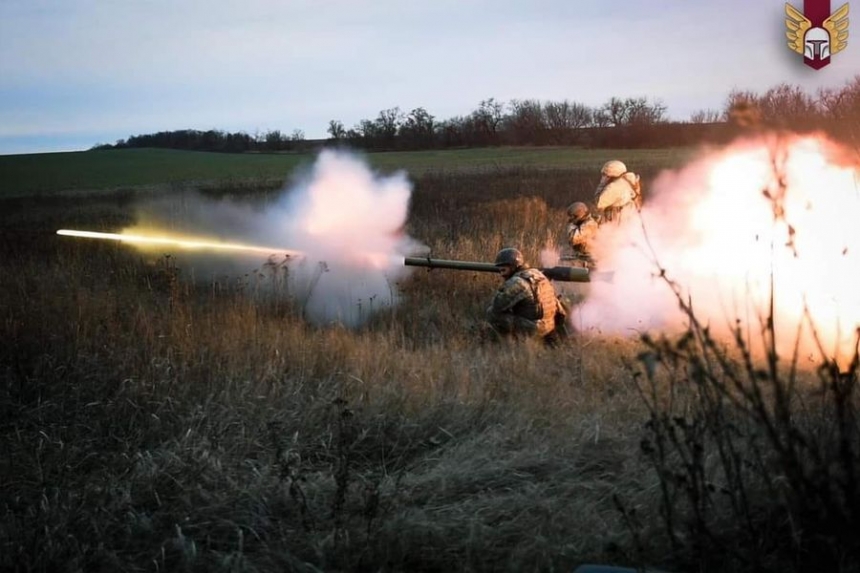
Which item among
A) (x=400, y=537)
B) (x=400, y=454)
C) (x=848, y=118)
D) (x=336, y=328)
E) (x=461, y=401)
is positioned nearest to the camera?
(x=400, y=537)

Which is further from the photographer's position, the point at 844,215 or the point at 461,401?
the point at 844,215

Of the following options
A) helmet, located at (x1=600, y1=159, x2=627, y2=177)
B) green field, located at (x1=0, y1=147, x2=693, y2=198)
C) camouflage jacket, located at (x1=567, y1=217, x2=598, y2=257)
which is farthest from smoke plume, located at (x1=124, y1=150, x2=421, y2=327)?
green field, located at (x1=0, y1=147, x2=693, y2=198)

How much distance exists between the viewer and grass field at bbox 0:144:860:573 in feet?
11.1

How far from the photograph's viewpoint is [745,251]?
8.91m

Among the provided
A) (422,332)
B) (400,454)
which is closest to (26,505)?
(400,454)

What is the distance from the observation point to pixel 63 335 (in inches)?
292

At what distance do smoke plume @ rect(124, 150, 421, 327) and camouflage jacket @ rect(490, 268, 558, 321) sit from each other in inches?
87.0

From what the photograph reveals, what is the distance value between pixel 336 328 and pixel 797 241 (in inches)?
194

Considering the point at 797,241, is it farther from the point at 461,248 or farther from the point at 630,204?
A: the point at 461,248

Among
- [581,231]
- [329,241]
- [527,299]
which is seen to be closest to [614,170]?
[581,231]

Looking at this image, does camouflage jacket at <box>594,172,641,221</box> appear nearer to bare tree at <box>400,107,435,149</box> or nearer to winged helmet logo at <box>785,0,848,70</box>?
winged helmet logo at <box>785,0,848,70</box>

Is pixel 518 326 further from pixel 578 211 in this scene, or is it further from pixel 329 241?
pixel 578 211

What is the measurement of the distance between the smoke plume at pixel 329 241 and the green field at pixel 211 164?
1472 centimetres

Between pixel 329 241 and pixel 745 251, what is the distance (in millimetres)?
5532
